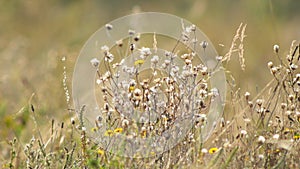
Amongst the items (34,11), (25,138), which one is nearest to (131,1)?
(34,11)

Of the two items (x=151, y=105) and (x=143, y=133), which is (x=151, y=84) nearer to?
(x=151, y=105)

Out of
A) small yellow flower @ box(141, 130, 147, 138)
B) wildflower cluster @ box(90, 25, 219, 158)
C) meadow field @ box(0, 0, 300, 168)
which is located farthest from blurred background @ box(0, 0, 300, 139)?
small yellow flower @ box(141, 130, 147, 138)

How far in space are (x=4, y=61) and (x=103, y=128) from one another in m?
3.26

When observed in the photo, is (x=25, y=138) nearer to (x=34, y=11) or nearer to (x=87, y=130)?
(x=87, y=130)

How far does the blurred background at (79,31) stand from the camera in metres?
4.98

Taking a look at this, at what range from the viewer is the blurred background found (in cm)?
498

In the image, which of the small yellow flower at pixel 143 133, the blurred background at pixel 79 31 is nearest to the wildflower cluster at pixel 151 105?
the small yellow flower at pixel 143 133

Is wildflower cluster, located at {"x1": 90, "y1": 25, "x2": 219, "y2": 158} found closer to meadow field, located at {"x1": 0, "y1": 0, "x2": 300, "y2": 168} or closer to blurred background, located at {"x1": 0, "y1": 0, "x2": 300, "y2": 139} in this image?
meadow field, located at {"x1": 0, "y1": 0, "x2": 300, "y2": 168}

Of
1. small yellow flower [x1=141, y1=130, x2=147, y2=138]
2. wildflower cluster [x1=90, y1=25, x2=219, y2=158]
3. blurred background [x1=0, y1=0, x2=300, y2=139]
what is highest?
blurred background [x1=0, y1=0, x2=300, y2=139]

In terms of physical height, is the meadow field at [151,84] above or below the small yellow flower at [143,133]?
above

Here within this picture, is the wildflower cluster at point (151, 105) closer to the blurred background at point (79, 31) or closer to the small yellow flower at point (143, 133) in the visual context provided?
the small yellow flower at point (143, 133)

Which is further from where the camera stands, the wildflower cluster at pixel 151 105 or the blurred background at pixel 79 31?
the blurred background at pixel 79 31

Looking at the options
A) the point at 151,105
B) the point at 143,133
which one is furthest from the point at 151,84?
the point at 143,133

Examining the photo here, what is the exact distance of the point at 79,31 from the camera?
22.1 feet
